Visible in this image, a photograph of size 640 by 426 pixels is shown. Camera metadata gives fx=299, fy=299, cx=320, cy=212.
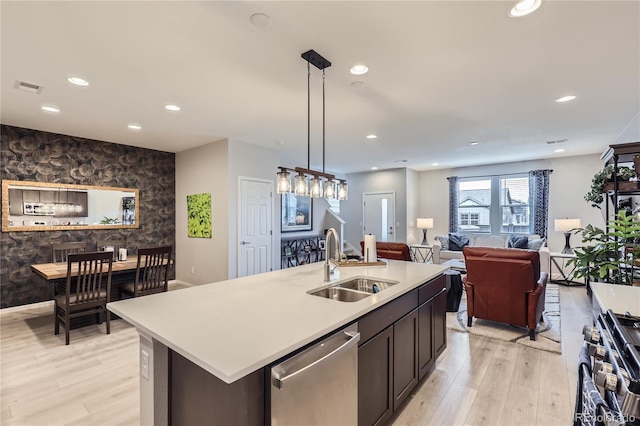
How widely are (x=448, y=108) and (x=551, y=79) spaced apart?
1015mm

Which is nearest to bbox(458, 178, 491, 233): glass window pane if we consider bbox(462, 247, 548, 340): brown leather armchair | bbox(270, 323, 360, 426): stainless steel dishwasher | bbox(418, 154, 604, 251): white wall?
bbox(418, 154, 604, 251): white wall

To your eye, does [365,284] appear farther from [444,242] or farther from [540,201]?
[540,201]

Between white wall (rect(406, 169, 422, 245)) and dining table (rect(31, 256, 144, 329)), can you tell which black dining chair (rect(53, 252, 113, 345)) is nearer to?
dining table (rect(31, 256, 144, 329))

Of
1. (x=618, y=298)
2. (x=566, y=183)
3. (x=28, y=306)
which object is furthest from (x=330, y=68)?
(x=566, y=183)

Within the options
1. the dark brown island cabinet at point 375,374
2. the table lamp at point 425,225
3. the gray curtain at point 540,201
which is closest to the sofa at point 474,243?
the gray curtain at point 540,201

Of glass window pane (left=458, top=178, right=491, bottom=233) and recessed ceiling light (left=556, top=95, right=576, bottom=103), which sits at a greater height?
recessed ceiling light (left=556, top=95, right=576, bottom=103)

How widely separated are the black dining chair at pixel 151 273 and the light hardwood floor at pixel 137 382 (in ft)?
1.66

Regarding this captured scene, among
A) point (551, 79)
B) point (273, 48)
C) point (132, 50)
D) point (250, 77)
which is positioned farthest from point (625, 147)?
point (132, 50)

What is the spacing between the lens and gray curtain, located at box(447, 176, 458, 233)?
26.4 feet

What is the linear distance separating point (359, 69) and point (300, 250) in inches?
204

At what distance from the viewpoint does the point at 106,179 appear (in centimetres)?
525

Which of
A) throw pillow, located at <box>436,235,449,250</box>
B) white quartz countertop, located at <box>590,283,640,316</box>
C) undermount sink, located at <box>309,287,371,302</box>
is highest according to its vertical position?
white quartz countertop, located at <box>590,283,640,316</box>

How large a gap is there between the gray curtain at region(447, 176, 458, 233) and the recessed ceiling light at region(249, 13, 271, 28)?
723cm

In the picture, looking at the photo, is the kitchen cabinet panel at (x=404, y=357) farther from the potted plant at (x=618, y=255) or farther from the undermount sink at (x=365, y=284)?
the potted plant at (x=618, y=255)
